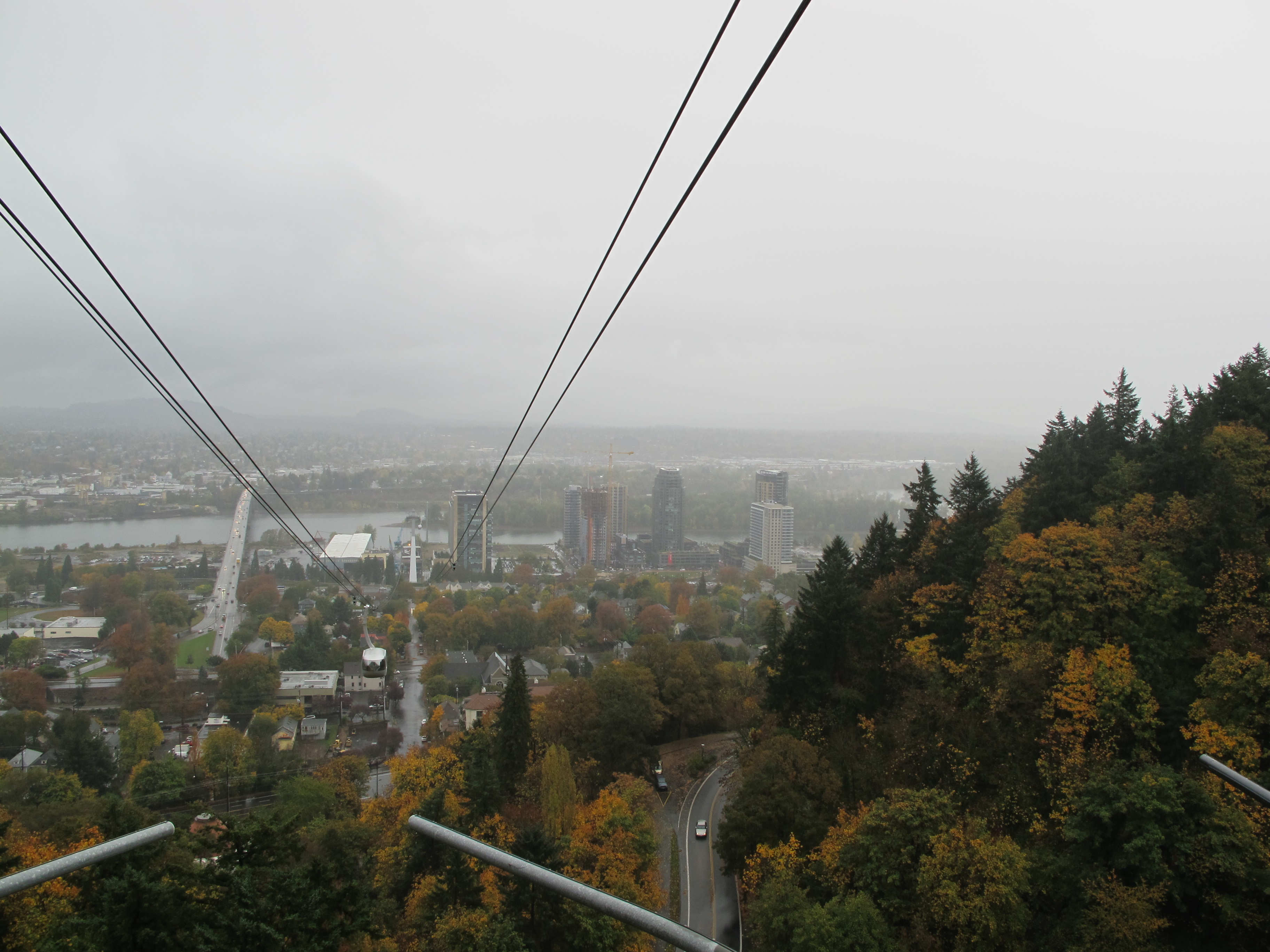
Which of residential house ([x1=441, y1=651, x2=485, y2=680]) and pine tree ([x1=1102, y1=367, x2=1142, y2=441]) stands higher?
pine tree ([x1=1102, y1=367, x2=1142, y2=441])

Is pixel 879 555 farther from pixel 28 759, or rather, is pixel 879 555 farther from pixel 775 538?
pixel 775 538

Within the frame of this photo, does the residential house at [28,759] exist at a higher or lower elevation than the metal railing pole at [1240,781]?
lower

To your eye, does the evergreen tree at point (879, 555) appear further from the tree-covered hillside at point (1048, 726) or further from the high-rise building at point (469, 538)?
the high-rise building at point (469, 538)

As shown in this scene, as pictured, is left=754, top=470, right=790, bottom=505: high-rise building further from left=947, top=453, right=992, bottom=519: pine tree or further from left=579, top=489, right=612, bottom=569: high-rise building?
left=947, top=453, right=992, bottom=519: pine tree

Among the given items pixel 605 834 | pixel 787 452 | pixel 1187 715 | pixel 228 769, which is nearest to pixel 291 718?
pixel 228 769

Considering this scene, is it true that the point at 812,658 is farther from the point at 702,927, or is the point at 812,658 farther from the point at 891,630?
the point at 702,927

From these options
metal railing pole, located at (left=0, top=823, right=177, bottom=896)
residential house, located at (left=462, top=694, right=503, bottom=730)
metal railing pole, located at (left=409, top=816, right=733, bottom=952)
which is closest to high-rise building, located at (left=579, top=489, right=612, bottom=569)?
residential house, located at (left=462, top=694, right=503, bottom=730)

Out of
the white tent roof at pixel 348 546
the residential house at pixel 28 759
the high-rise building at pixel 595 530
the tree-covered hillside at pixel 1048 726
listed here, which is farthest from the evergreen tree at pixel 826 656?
the high-rise building at pixel 595 530
